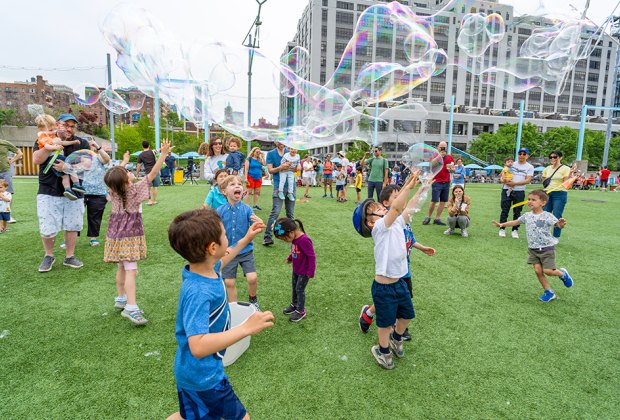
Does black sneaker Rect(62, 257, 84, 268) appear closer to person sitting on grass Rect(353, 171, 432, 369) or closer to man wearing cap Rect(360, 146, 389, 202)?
person sitting on grass Rect(353, 171, 432, 369)

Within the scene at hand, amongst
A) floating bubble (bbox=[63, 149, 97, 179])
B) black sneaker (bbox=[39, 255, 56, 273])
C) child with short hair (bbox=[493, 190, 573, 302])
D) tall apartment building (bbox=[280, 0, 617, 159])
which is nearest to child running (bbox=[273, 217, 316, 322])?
child with short hair (bbox=[493, 190, 573, 302])

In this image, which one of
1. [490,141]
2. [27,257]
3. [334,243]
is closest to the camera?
[27,257]

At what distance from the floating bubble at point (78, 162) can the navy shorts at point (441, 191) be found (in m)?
7.23

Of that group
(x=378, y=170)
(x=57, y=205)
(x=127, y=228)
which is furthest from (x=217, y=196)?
(x=378, y=170)

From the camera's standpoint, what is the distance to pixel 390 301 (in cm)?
286

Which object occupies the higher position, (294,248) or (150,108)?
(150,108)

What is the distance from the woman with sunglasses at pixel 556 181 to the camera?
6844mm

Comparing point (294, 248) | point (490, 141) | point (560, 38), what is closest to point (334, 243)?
point (294, 248)

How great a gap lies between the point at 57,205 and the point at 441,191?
7.91 m

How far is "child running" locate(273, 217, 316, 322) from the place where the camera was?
11.6ft

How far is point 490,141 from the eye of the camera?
53.8 m

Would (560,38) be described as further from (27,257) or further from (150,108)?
(150,108)

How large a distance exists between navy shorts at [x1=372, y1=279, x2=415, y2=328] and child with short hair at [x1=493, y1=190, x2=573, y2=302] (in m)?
2.40

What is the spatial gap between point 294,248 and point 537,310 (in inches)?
113
